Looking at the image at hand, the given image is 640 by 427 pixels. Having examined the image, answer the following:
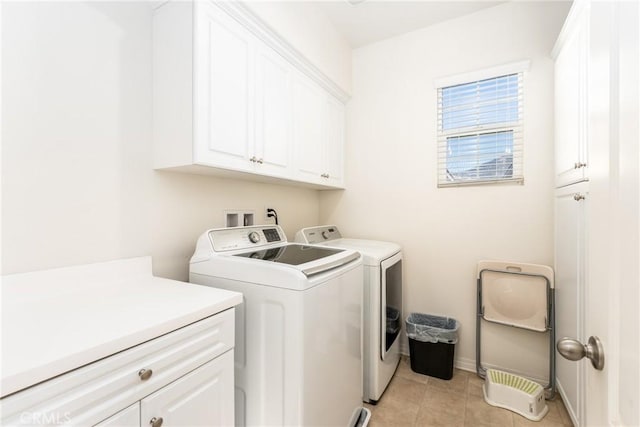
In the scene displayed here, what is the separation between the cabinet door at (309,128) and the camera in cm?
205

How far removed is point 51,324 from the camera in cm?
84

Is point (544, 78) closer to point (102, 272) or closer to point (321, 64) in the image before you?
point (321, 64)

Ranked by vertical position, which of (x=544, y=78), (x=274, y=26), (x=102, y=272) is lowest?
(x=102, y=272)

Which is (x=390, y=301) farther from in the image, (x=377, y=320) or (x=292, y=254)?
(x=292, y=254)

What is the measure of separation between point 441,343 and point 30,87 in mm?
2723

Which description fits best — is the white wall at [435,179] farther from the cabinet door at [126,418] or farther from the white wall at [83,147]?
the cabinet door at [126,418]

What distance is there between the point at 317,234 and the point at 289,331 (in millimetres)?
1189

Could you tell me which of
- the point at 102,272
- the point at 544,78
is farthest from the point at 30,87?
the point at 544,78

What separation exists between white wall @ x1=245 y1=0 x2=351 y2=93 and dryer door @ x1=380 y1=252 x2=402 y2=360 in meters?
1.61

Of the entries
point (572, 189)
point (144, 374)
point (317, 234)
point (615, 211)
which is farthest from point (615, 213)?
point (317, 234)

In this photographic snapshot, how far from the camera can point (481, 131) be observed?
2256 millimetres

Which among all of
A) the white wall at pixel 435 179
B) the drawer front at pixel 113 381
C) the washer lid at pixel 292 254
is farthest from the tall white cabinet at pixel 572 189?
the drawer front at pixel 113 381

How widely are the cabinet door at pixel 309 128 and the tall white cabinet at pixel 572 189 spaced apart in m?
1.61

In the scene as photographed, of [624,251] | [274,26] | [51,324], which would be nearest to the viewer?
[624,251]
